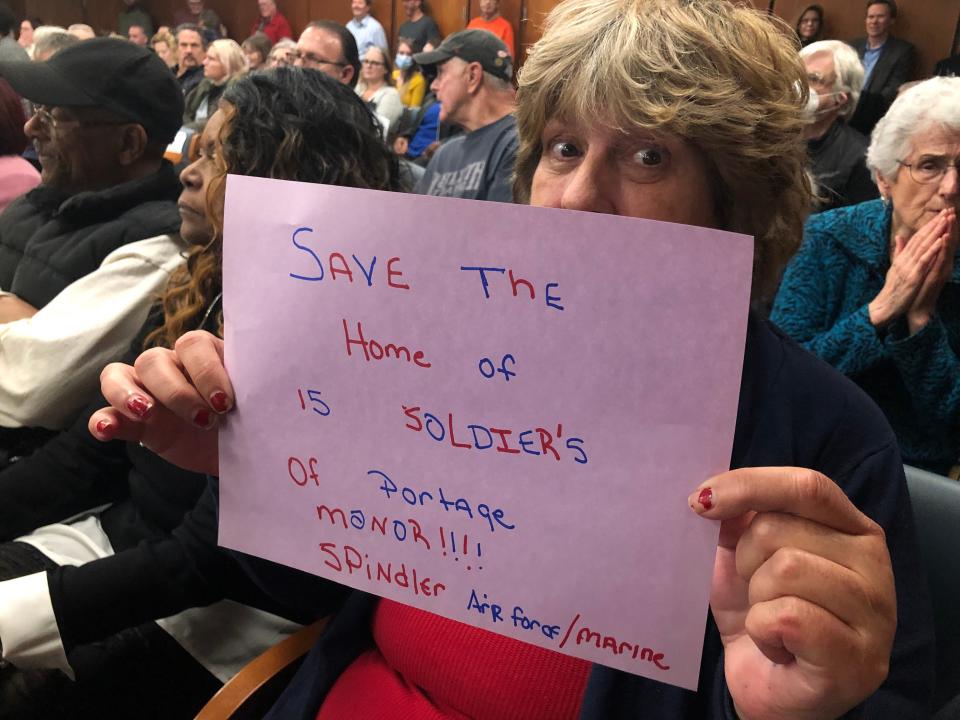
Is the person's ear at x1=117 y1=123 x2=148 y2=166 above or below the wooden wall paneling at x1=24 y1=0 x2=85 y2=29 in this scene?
above

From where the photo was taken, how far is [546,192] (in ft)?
2.68

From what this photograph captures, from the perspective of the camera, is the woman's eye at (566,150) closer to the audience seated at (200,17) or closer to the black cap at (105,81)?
the black cap at (105,81)

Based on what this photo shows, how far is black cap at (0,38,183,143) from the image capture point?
1.68 meters

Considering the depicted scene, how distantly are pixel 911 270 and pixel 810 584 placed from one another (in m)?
1.32

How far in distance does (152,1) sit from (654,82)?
12.4m

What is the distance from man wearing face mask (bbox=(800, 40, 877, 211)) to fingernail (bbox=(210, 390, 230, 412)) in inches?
104

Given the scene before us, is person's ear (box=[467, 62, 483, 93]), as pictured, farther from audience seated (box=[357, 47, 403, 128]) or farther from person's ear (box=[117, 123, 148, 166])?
audience seated (box=[357, 47, 403, 128])

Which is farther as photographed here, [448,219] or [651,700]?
[651,700]

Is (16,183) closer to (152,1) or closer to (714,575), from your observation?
(714,575)

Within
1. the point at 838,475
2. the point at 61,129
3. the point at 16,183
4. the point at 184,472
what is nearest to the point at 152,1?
the point at 16,183

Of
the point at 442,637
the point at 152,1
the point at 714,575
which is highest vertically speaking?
the point at 714,575

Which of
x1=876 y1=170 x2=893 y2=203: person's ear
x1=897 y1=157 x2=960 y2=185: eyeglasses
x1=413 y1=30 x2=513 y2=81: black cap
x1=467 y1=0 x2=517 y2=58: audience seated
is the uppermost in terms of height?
x1=897 y1=157 x2=960 y2=185: eyeglasses

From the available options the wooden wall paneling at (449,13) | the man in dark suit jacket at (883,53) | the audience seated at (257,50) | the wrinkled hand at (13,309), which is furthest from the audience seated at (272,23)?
the wrinkled hand at (13,309)

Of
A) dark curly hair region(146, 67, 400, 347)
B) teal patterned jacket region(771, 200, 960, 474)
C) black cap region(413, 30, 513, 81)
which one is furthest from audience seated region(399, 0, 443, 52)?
dark curly hair region(146, 67, 400, 347)
